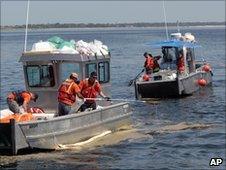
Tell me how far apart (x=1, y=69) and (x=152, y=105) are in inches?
949

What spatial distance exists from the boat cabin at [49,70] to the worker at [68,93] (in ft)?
4.92

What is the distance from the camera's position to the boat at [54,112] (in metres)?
14.4

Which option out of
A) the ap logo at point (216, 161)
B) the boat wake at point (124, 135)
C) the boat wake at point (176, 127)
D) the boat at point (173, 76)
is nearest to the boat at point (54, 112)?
the boat wake at point (124, 135)

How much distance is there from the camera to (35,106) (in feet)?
58.1

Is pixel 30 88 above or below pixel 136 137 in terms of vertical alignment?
above

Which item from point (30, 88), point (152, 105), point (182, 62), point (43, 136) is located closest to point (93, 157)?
point (43, 136)

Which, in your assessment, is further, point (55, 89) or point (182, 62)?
point (182, 62)

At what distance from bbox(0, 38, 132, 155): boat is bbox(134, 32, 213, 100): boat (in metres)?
7.17

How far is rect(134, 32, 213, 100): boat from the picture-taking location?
1025 inches

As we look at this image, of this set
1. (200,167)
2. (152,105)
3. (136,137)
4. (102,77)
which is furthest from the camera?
(152,105)

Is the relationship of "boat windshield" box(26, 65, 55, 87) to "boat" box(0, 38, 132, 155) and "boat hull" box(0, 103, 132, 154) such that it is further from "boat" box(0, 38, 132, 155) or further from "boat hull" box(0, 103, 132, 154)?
"boat hull" box(0, 103, 132, 154)

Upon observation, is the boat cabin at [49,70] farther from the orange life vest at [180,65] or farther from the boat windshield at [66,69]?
the orange life vest at [180,65]

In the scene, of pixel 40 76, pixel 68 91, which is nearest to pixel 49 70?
pixel 40 76

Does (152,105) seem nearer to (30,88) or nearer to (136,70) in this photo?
(30,88)
